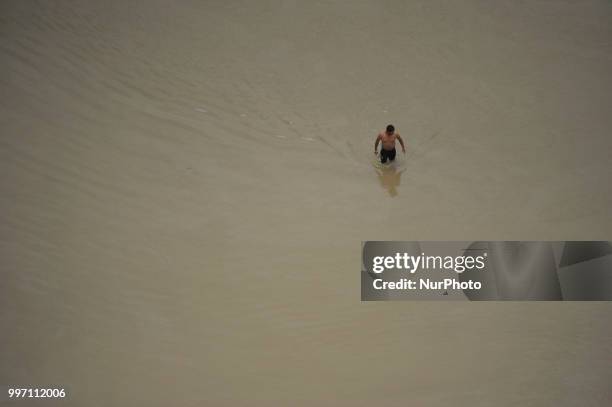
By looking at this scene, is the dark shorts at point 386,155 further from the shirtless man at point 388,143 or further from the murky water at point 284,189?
the murky water at point 284,189

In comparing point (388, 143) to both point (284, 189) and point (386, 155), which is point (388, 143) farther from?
point (284, 189)

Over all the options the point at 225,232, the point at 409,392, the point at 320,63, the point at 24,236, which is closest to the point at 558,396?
the point at 409,392

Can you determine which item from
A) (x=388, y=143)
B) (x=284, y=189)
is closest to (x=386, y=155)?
(x=388, y=143)

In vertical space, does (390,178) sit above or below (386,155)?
below

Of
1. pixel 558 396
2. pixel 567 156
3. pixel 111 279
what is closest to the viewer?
pixel 558 396

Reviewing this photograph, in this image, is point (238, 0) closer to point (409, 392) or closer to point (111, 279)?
point (111, 279)

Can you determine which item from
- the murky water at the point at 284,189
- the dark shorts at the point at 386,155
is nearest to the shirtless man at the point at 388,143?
the dark shorts at the point at 386,155

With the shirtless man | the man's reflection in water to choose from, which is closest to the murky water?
the man's reflection in water
